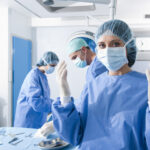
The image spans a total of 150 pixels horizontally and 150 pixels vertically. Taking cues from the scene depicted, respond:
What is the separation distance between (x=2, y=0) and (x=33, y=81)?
1.67 m

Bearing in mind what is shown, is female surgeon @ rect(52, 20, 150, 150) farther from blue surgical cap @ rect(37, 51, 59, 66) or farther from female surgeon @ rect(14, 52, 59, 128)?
blue surgical cap @ rect(37, 51, 59, 66)

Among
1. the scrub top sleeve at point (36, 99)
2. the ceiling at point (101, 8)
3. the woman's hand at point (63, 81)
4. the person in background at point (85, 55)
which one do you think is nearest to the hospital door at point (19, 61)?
the ceiling at point (101, 8)

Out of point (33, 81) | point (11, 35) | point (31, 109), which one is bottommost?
point (31, 109)

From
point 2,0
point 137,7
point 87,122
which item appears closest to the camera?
point 87,122

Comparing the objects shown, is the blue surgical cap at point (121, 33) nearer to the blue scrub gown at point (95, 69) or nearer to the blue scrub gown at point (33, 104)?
the blue scrub gown at point (95, 69)

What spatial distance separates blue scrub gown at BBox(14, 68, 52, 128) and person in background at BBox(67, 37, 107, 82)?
760 millimetres

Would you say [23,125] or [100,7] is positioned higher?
[100,7]

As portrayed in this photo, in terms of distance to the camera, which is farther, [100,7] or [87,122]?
[100,7]

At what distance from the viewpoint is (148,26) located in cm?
403

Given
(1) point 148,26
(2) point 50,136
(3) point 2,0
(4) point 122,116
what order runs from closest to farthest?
(4) point 122,116
(2) point 50,136
(3) point 2,0
(1) point 148,26

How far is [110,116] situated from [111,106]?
5 centimetres

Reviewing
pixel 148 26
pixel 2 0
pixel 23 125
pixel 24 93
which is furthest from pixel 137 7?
pixel 23 125

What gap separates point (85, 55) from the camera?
155 centimetres

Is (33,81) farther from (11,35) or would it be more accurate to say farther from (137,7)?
(137,7)
